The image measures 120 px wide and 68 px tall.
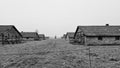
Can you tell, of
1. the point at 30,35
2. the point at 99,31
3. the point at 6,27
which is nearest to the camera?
the point at 99,31

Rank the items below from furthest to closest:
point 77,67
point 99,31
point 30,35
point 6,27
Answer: point 30,35
point 6,27
point 99,31
point 77,67

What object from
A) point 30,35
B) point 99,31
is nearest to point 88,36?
point 99,31

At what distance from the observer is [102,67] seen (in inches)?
285

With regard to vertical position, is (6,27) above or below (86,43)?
above

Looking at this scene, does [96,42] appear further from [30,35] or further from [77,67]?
[30,35]

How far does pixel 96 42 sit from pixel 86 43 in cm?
227

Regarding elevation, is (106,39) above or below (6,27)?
below

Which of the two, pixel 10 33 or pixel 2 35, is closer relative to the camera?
pixel 2 35

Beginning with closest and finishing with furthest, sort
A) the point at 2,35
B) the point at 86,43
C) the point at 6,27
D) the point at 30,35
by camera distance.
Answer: the point at 86,43 → the point at 2,35 → the point at 6,27 → the point at 30,35

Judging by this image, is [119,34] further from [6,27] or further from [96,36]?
[6,27]

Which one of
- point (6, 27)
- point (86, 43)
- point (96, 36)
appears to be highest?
point (6, 27)

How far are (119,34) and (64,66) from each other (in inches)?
861

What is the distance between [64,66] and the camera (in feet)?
24.1

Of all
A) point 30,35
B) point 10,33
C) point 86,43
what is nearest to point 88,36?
point 86,43
